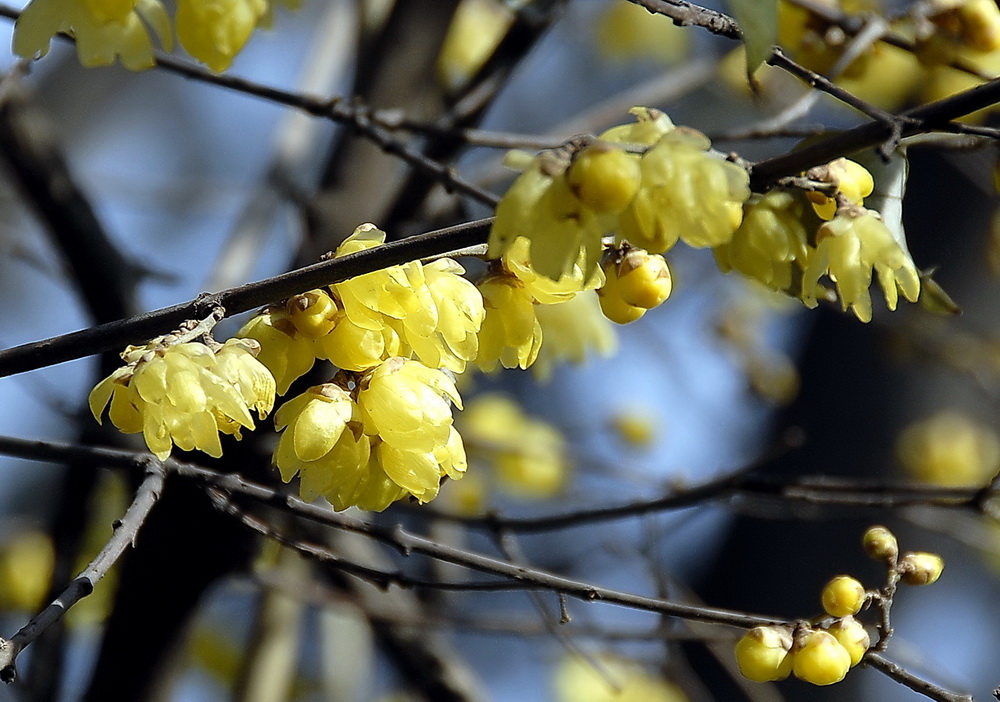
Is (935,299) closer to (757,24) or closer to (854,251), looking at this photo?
(854,251)

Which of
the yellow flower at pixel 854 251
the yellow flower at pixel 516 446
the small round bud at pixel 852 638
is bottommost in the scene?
the yellow flower at pixel 516 446

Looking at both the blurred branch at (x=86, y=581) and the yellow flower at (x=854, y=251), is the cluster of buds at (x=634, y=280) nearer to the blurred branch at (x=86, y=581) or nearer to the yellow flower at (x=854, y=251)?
the yellow flower at (x=854, y=251)

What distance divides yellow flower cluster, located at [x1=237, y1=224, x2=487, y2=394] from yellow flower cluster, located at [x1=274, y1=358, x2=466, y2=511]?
0.08ft

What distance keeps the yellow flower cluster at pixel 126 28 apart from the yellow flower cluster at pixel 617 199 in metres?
0.39

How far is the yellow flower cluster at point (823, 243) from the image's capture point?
724mm

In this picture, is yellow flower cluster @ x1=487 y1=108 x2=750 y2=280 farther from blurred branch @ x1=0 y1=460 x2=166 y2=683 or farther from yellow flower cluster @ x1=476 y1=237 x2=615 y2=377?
blurred branch @ x1=0 y1=460 x2=166 y2=683

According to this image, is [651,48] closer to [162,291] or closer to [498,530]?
[162,291]

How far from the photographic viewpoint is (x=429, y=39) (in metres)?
1.66

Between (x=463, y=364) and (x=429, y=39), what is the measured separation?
1.02 metres

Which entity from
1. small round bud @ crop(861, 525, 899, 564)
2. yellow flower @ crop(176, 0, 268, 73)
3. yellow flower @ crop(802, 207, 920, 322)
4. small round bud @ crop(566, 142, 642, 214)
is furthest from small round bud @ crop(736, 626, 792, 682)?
yellow flower @ crop(176, 0, 268, 73)

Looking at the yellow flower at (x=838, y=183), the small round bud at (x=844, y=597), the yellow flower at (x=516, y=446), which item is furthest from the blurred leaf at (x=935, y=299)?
the yellow flower at (x=516, y=446)

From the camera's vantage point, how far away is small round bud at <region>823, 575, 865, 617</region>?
0.81 m

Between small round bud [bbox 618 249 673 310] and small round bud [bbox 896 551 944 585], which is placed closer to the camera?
small round bud [bbox 618 249 673 310]

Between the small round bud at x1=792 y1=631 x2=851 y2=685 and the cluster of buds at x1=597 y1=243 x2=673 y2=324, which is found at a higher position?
the cluster of buds at x1=597 y1=243 x2=673 y2=324
